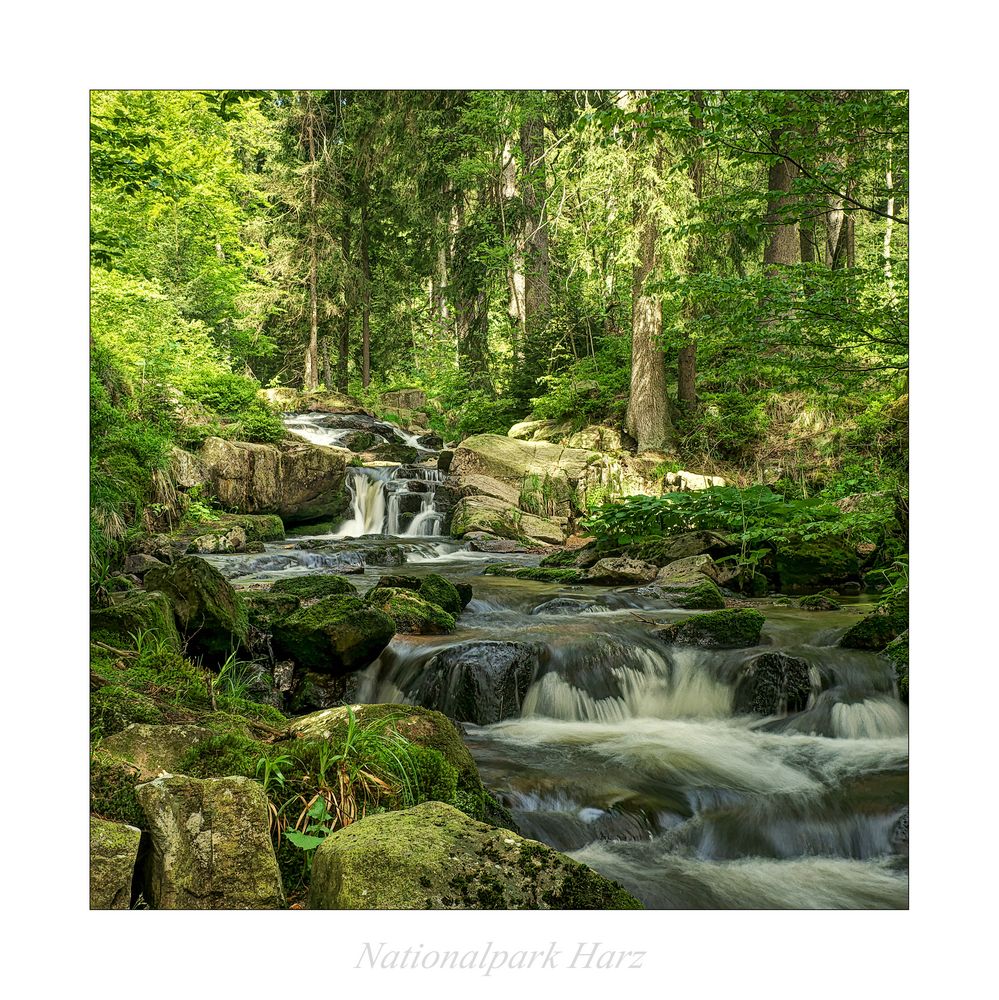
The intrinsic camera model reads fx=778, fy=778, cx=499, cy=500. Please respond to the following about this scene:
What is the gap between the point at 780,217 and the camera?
14.1 ft

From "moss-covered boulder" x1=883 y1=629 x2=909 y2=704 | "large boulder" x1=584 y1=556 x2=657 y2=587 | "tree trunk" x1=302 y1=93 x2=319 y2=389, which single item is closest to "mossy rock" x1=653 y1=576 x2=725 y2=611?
"large boulder" x1=584 y1=556 x2=657 y2=587

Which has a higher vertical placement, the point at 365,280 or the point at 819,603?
the point at 365,280

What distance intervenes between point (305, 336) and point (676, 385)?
3689mm

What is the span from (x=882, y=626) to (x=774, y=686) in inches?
31.1

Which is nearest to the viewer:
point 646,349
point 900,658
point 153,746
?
point 153,746

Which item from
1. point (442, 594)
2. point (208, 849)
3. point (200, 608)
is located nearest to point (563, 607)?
point (442, 594)

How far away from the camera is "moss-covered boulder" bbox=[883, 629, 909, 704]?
3943 millimetres

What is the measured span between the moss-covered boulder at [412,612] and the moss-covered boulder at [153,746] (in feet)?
7.73

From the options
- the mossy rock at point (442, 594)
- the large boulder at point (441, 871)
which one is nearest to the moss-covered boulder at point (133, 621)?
the mossy rock at point (442, 594)

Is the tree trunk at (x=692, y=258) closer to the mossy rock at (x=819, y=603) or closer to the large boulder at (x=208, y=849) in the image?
the mossy rock at (x=819, y=603)

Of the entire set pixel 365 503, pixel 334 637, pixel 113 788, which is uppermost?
pixel 365 503

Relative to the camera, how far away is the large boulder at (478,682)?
435 cm

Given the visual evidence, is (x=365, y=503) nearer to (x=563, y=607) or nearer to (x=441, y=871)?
(x=563, y=607)
